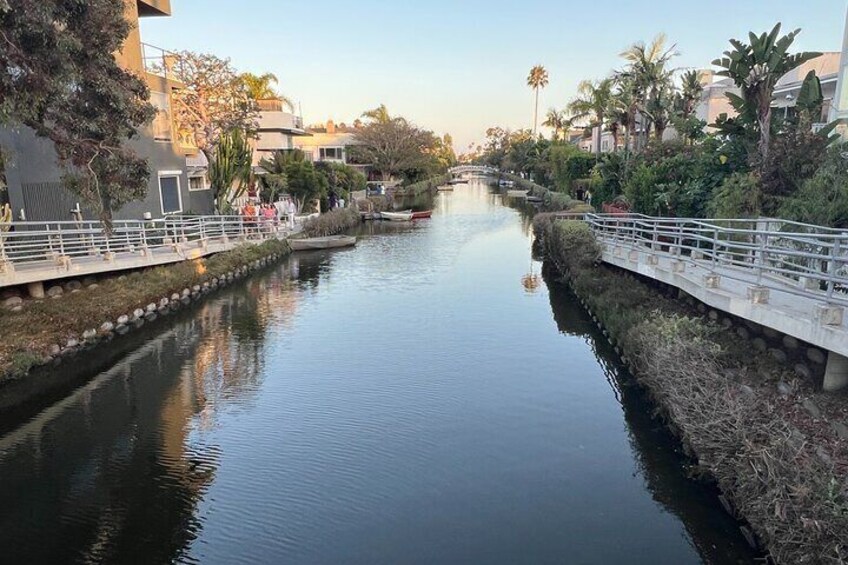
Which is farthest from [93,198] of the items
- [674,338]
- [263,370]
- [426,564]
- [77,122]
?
[674,338]

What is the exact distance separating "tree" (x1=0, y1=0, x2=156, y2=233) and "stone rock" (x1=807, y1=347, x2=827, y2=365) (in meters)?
13.7

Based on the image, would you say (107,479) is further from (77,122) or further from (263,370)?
(77,122)

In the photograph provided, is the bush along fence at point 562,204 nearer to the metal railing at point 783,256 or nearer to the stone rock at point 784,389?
the metal railing at point 783,256

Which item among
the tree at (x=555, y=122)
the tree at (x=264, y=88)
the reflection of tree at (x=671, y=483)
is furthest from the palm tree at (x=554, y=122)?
the reflection of tree at (x=671, y=483)

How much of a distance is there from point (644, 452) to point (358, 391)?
6.07m

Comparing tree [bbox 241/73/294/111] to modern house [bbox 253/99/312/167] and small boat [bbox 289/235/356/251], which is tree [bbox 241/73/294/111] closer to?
modern house [bbox 253/99/312/167]

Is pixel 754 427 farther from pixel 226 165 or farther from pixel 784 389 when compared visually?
pixel 226 165

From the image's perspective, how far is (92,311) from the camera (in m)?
16.8

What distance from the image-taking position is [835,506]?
6309 millimetres

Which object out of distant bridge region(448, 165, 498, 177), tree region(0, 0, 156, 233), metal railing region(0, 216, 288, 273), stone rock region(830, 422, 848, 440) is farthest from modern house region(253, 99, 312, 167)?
distant bridge region(448, 165, 498, 177)

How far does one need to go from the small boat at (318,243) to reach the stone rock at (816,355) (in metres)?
27.7

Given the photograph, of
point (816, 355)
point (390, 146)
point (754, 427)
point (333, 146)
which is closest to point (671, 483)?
point (754, 427)

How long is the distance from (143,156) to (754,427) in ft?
77.2

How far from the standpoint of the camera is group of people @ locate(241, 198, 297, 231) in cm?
3235
